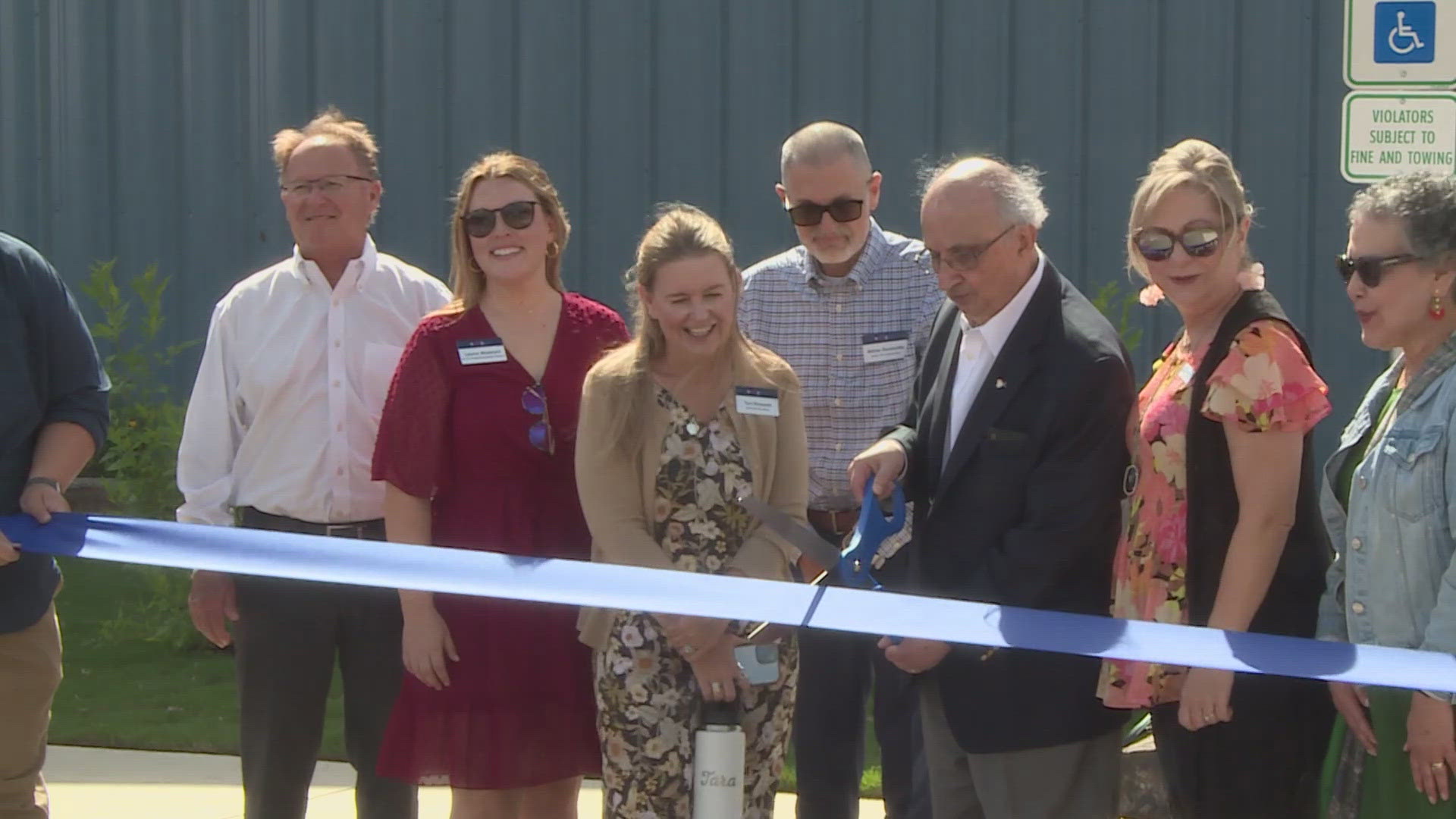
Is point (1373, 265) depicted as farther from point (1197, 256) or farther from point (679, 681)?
point (679, 681)

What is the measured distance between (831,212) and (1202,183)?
1423 mm

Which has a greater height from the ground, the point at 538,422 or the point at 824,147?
the point at 824,147

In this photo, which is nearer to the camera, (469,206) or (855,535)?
(855,535)

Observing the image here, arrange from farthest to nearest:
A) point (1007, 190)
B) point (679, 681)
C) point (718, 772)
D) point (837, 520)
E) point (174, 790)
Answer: point (174, 790) → point (837, 520) → point (679, 681) → point (718, 772) → point (1007, 190)

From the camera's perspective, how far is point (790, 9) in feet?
26.2

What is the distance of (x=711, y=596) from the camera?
3197 mm

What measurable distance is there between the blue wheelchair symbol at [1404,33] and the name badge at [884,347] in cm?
177

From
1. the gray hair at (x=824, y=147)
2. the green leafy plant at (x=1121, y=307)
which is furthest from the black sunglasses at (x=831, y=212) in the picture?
the green leafy plant at (x=1121, y=307)

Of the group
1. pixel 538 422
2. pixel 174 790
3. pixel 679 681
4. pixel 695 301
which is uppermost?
pixel 695 301

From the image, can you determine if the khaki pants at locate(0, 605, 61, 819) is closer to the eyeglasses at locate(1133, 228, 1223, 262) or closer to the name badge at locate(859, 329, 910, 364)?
the name badge at locate(859, 329, 910, 364)


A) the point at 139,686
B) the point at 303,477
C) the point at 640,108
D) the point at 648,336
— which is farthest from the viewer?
the point at 640,108

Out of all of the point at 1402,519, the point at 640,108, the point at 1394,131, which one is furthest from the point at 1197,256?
the point at 640,108

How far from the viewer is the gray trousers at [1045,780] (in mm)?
3053

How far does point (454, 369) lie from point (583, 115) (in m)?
4.82
